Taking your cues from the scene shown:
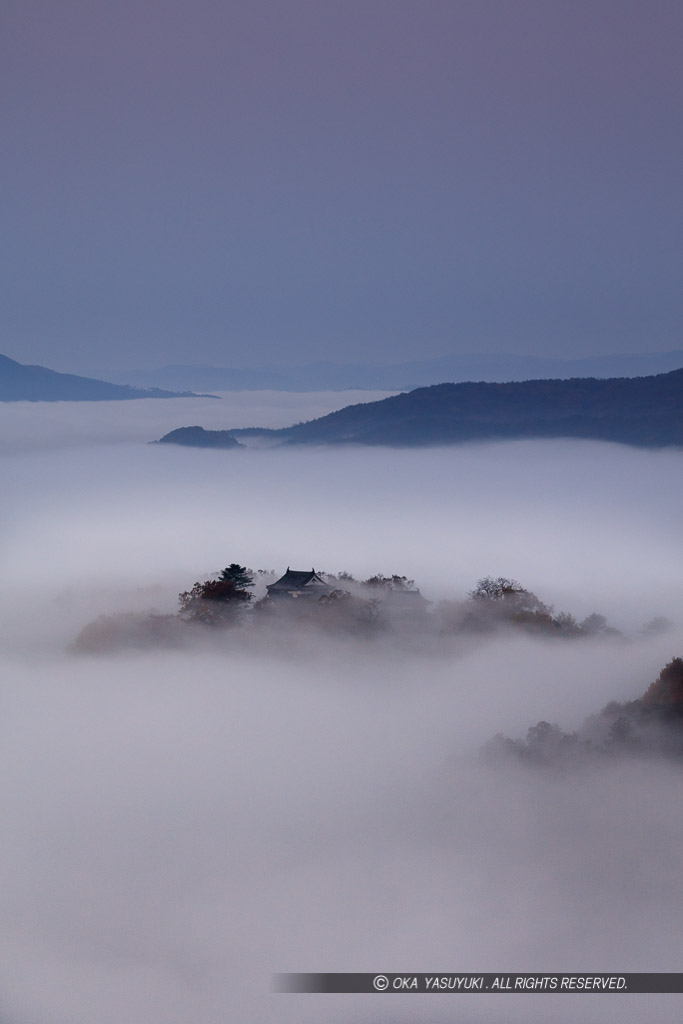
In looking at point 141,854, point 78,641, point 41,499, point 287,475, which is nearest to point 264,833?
point 141,854

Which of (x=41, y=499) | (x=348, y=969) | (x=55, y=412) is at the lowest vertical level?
(x=348, y=969)

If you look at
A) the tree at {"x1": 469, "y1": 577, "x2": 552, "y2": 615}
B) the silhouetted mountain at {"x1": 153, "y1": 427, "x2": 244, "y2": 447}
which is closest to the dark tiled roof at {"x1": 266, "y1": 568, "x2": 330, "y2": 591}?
the tree at {"x1": 469, "y1": 577, "x2": 552, "y2": 615}

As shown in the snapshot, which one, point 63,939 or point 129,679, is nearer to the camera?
point 63,939

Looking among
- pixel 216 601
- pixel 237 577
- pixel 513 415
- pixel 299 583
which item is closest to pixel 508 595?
pixel 299 583

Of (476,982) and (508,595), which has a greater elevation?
(508,595)

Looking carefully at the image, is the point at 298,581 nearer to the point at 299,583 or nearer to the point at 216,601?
the point at 299,583

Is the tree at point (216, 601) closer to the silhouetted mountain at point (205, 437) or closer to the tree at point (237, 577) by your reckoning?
the tree at point (237, 577)

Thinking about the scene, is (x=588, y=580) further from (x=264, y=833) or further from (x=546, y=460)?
(x=264, y=833)

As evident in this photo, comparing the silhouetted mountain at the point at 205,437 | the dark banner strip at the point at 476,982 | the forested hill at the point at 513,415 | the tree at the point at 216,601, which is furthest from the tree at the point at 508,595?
the silhouetted mountain at the point at 205,437
